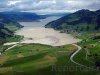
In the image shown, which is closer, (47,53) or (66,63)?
(66,63)

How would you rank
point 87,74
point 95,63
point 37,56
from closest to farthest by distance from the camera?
point 87,74 < point 95,63 < point 37,56

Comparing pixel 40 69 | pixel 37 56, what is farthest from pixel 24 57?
pixel 40 69

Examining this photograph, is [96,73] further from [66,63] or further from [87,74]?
[66,63]

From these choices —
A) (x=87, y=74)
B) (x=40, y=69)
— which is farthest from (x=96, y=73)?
(x=40, y=69)

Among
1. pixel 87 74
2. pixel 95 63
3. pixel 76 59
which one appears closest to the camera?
pixel 87 74

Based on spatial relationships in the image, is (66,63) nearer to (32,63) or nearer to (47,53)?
(32,63)

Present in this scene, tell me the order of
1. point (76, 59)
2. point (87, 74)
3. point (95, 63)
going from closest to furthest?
point (87, 74)
point (95, 63)
point (76, 59)

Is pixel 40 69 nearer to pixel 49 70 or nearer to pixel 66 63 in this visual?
pixel 49 70

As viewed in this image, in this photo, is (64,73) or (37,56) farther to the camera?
(37,56)

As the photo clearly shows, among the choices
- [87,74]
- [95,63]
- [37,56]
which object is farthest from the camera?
[37,56]
